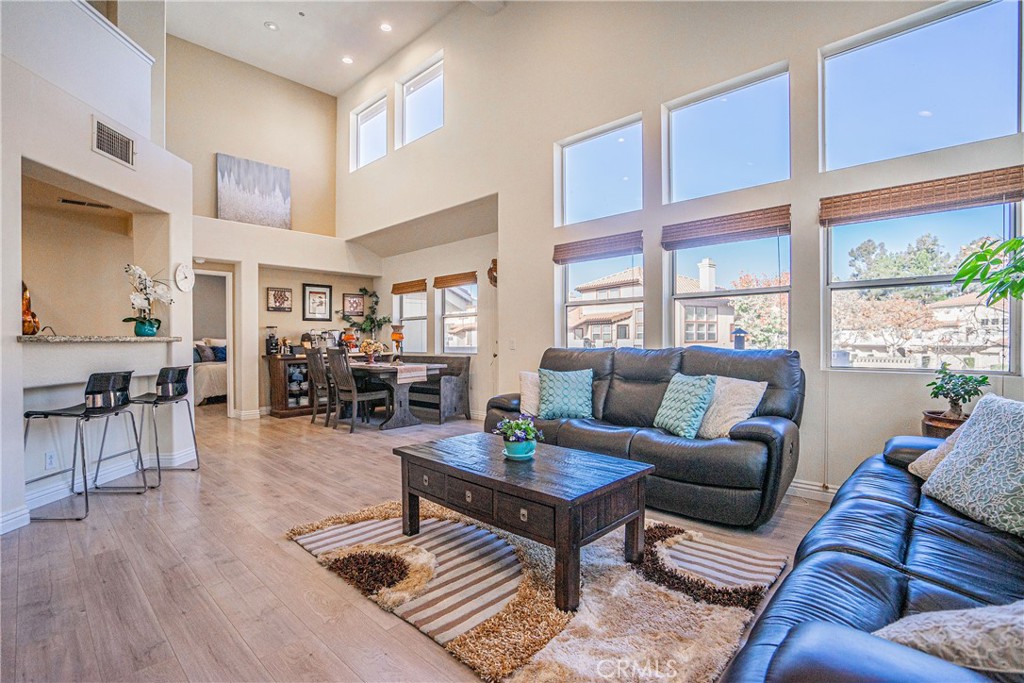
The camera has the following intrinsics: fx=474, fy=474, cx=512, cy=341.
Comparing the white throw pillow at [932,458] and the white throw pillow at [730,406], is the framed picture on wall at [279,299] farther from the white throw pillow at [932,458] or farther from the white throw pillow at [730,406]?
the white throw pillow at [932,458]

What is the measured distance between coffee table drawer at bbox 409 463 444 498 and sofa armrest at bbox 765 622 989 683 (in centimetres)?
185

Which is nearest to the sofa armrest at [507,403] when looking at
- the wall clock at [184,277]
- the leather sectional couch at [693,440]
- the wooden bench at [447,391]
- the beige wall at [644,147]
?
the leather sectional couch at [693,440]

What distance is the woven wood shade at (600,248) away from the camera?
4.43 metres

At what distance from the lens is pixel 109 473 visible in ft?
12.5

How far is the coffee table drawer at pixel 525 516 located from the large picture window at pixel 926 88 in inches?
128

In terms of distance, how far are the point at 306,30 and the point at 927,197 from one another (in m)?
7.25

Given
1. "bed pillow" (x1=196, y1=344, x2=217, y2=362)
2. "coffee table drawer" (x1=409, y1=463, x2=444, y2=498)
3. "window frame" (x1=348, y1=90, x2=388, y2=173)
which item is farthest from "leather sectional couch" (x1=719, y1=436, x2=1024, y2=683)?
"bed pillow" (x1=196, y1=344, x2=217, y2=362)

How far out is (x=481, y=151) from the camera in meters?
5.72

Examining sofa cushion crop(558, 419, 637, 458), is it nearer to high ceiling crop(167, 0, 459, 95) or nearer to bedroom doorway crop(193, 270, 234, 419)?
bedroom doorway crop(193, 270, 234, 419)

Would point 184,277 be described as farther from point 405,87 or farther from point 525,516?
point 405,87

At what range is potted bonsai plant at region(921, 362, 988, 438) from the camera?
8.86 ft

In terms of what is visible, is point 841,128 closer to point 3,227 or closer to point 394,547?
point 394,547

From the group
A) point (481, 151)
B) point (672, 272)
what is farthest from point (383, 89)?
point (672, 272)

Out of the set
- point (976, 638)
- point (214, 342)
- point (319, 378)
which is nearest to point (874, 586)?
point (976, 638)
